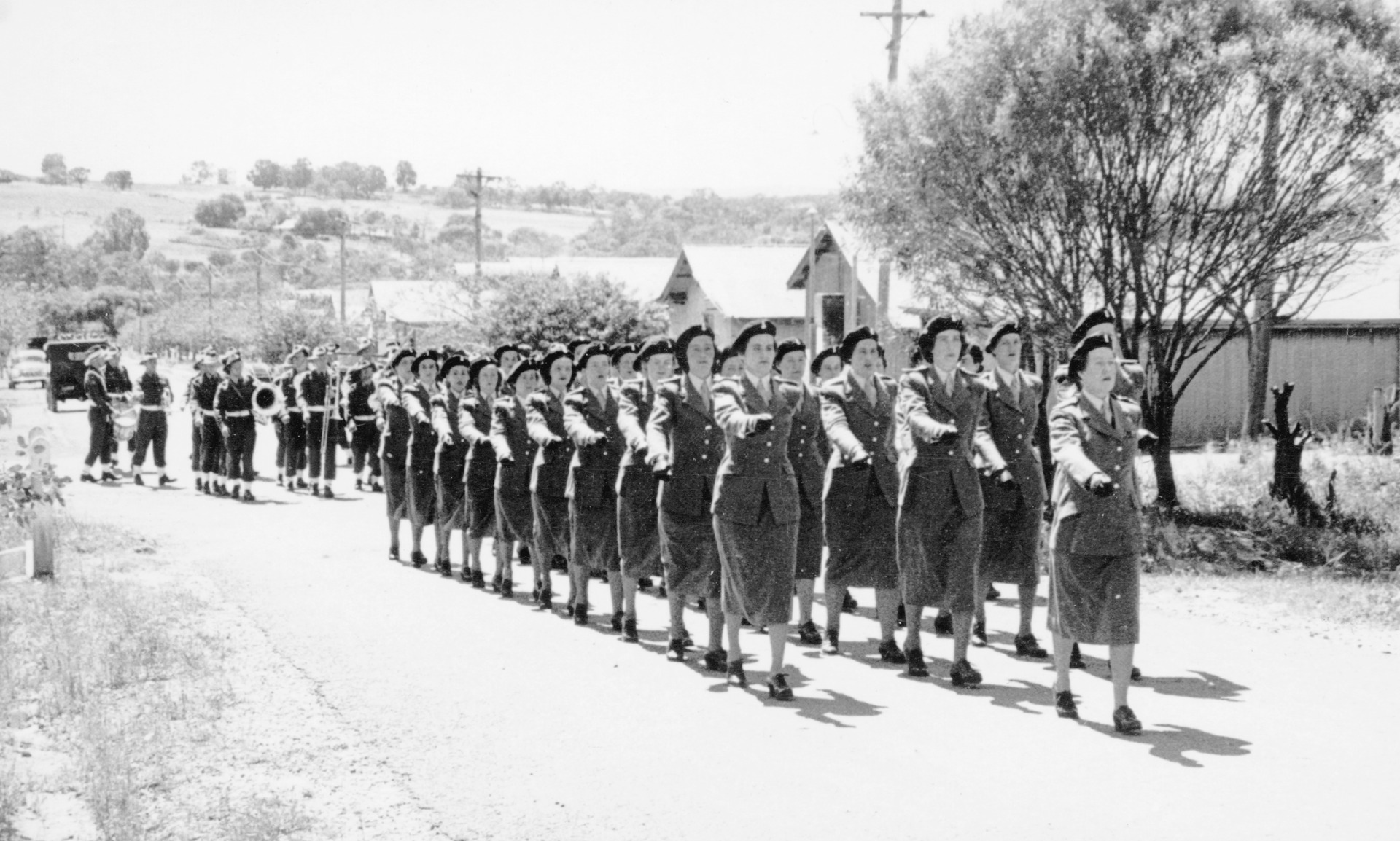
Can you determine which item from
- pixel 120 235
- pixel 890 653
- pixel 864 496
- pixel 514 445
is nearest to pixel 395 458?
pixel 514 445

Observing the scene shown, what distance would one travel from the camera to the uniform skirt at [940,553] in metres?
8.48

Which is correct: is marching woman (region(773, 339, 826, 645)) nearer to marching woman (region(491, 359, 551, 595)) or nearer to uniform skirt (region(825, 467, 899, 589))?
uniform skirt (region(825, 467, 899, 589))

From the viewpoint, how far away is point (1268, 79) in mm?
14352

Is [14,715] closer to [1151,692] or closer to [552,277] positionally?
[1151,692]

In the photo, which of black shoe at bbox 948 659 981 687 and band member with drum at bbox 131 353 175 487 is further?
band member with drum at bbox 131 353 175 487

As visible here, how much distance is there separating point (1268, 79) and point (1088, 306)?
3.79 meters

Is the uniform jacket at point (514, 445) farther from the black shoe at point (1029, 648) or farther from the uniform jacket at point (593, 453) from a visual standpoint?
the black shoe at point (1029, 648)

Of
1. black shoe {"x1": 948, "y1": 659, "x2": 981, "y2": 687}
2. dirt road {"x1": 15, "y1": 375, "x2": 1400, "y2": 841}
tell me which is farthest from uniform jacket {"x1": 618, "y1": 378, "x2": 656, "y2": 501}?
black shoe {"x1": 948, "y1": 659, "x2": 981, "y2": 687}

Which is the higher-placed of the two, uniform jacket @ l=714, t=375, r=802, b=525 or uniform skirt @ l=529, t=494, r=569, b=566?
uniform jacket @ l=714, t=375, r=802, b=525

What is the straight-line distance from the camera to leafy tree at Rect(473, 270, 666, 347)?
27250mm

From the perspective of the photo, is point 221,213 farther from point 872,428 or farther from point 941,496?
point 941,496

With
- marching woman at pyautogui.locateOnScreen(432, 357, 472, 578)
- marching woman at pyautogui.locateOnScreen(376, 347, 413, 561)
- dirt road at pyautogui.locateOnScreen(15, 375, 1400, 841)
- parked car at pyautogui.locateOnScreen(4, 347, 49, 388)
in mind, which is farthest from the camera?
parked car at pyautogui.locateOnScreen(4, 347, 49, 388)

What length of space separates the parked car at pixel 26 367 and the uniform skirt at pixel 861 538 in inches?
2246

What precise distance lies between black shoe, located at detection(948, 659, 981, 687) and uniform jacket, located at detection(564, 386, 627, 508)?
304 cm
